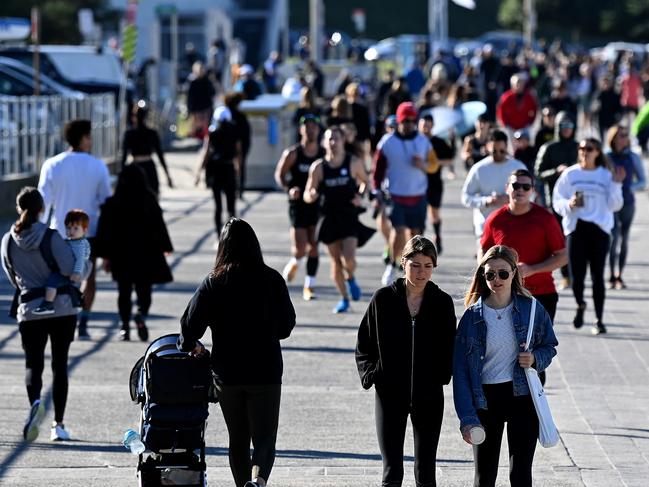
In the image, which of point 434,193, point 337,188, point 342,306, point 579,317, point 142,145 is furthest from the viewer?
point 434,193

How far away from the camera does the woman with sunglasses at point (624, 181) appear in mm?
14797

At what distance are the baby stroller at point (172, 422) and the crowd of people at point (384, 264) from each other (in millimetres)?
138

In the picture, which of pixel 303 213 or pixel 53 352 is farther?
pixel 303 213

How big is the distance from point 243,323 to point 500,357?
1.16 metres

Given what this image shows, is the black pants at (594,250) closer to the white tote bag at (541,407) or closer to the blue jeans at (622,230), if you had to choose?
the blue jeans at (622,230)

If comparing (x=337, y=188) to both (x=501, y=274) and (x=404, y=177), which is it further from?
(x=501, y=274)

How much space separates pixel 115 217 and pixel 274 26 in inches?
2065

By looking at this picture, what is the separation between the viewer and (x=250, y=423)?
23.8ft

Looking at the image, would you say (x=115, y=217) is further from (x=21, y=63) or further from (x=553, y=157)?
(x=21, y=63)

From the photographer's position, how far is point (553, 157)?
47.9ft

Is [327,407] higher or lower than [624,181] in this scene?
lower

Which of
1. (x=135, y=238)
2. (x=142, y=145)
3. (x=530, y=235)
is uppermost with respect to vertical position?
Result: (x=142, y=145)

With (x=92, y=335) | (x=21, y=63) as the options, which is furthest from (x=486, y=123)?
(x=21, y=63)

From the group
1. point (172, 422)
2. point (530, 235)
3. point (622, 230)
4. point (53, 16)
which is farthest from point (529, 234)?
point (53, 16)
